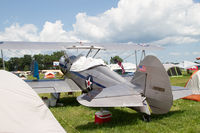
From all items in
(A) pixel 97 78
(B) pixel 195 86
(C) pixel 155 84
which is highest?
(C) pixel 155 84

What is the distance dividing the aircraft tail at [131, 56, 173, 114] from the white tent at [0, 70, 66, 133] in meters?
2.19

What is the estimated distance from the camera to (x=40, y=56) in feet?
297

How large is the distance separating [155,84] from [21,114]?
2698 mm

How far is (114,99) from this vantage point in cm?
358

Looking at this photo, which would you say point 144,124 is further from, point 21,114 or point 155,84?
point 21,114

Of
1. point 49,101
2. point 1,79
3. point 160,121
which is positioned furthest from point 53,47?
point 160,121

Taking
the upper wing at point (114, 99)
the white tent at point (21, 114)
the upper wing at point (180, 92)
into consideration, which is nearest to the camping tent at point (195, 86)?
the upper wing at point (180, 92)

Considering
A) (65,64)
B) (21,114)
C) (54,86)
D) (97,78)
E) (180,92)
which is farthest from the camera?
(65,64)

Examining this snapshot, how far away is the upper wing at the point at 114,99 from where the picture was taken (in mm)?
3430

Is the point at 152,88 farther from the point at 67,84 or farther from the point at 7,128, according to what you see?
the point at 67,84

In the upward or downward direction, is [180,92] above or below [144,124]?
above

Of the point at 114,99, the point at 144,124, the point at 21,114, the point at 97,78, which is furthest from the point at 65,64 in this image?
the point at 21,114

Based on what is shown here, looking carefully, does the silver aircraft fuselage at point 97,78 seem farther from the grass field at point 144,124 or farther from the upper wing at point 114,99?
the grass field at point 144,124

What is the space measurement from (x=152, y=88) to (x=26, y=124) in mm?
2683
